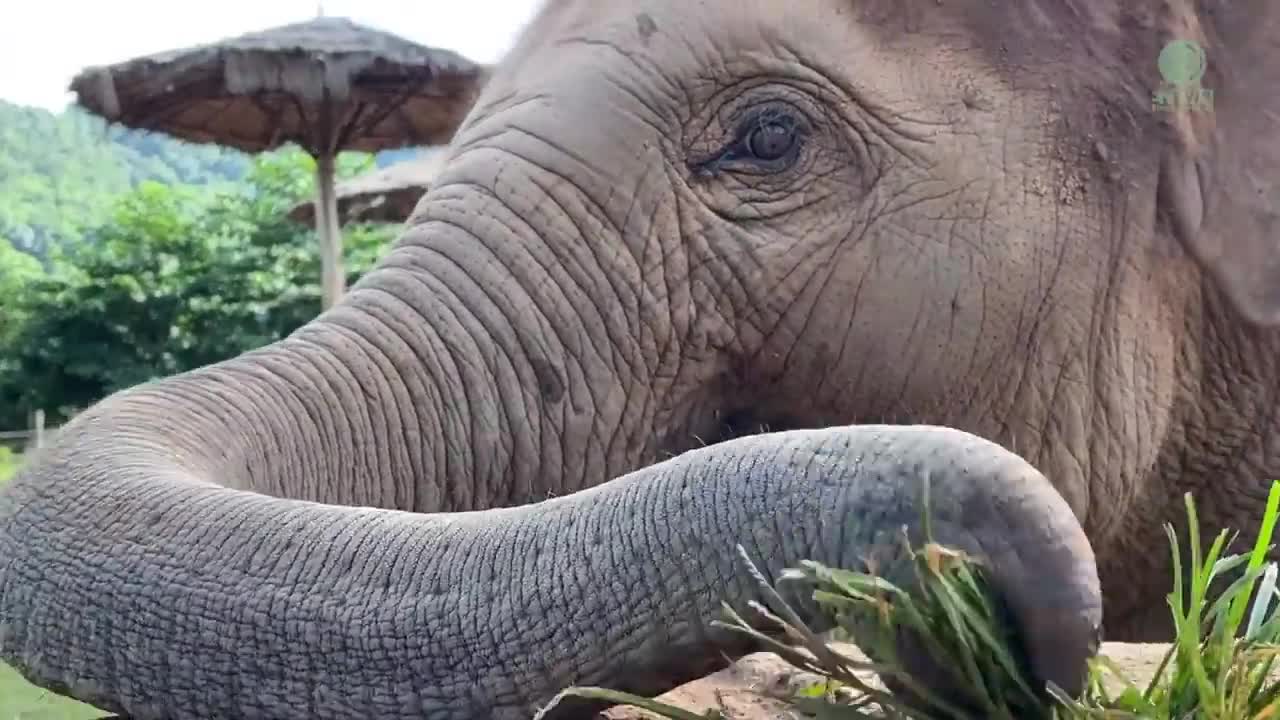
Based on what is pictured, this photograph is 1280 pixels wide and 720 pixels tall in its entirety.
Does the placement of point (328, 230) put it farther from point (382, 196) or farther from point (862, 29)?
point (862, 29)

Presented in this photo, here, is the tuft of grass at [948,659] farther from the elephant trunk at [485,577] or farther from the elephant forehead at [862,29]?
the elephant forehead at [862,29]

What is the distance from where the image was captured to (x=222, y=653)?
137cm

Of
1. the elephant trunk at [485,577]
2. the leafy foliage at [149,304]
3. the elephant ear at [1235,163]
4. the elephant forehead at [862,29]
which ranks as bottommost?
the leafy foliage at [149,304]

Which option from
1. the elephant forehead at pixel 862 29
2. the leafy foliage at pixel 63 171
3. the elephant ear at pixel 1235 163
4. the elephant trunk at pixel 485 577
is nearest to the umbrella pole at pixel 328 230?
the elephant forehead at pixel 862 29

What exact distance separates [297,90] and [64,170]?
2274 inches

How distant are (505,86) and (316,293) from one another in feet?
57.2

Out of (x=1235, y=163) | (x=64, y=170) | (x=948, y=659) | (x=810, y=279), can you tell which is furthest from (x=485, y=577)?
(x=64, y=170)

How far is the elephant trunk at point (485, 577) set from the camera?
113cm

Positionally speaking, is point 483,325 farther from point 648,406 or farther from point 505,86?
point 505,86

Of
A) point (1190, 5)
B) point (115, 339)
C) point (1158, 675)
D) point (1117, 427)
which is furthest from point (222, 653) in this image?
point (115, 339)

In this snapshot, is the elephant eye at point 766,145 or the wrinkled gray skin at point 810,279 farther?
the elephant eye at point 766,145

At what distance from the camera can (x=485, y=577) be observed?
1318mm

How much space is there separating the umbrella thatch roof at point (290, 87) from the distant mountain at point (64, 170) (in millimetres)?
32757

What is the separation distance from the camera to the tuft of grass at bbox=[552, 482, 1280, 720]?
113cm
